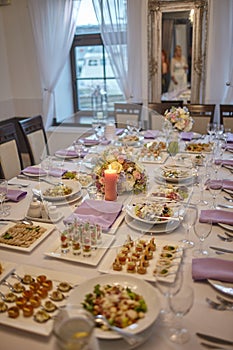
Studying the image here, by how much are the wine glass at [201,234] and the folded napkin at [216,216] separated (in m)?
0.06

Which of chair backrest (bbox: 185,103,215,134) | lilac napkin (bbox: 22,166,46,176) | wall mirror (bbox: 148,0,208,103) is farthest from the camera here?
wall mirror (bbox: 148,0,208,103)

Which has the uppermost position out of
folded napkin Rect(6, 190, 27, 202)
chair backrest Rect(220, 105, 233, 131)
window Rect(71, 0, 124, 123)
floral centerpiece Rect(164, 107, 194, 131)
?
window Rect(71, 0, 124, 123)

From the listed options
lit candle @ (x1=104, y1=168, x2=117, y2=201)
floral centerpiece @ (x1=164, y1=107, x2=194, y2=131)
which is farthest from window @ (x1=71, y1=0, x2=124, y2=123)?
lit candle @ (x1=104, y1=168, x2=117, y2=201)

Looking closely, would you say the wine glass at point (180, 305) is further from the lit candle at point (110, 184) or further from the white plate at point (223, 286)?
the lit candle at point (110, 184)

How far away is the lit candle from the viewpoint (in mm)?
1733

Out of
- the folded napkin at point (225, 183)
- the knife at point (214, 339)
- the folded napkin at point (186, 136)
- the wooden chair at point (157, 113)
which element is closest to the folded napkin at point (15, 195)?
the folded napkin at point (225, 183)

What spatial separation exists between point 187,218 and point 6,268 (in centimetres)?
79

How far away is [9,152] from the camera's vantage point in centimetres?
273

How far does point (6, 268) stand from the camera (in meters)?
1.27

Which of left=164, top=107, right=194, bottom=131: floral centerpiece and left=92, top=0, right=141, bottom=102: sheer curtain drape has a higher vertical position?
left=92, top=0, right=141, bottom=102: sheer curtain drape

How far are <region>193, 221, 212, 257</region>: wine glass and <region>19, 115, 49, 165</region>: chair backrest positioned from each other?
1878mm

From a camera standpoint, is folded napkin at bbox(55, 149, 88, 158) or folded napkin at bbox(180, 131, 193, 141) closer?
folded napkin at bbox(55, 149, 88, 158)

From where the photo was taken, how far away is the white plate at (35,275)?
999 millimetres

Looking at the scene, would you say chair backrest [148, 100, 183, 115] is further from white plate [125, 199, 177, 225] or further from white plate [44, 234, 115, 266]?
white plate [44, 234, 115, 266]
